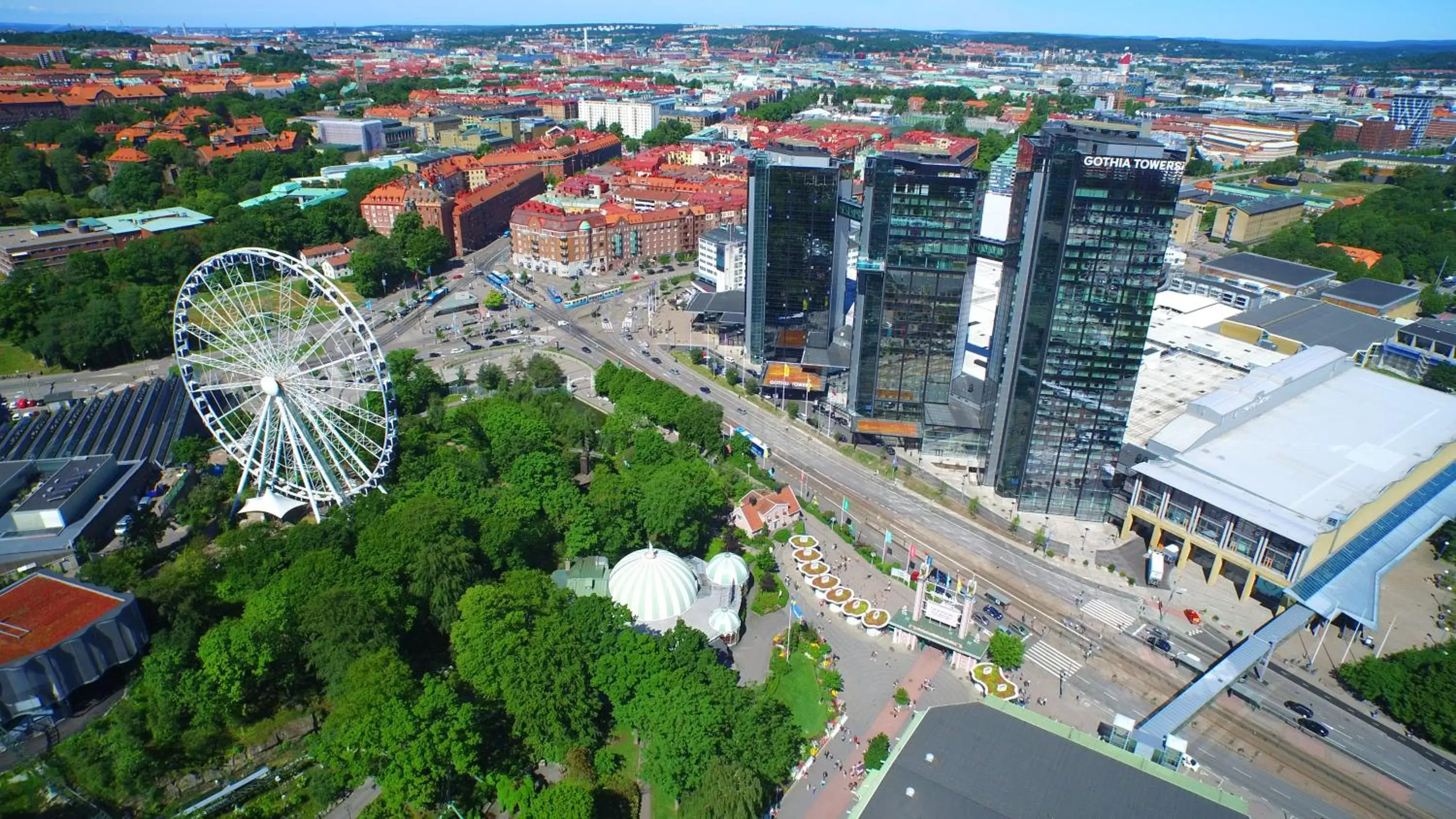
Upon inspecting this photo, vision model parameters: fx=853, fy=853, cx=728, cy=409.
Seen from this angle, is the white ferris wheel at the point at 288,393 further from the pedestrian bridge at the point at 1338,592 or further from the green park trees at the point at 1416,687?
the green park trees at the point at 1416,687

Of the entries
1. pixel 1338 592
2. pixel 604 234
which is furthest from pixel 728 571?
pixel 604 234

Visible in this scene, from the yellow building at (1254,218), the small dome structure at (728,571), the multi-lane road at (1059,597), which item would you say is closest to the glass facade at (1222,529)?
the multi-lane road at (1059,597)

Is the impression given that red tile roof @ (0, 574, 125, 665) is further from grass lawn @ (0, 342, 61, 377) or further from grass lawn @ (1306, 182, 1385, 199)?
grass lawn @ (1306, 182, 1385, 199)

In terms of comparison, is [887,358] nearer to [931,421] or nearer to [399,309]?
[931,421]

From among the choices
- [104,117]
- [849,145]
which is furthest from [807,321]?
[104,117]

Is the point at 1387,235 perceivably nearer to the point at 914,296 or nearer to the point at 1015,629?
the point at 914,296
